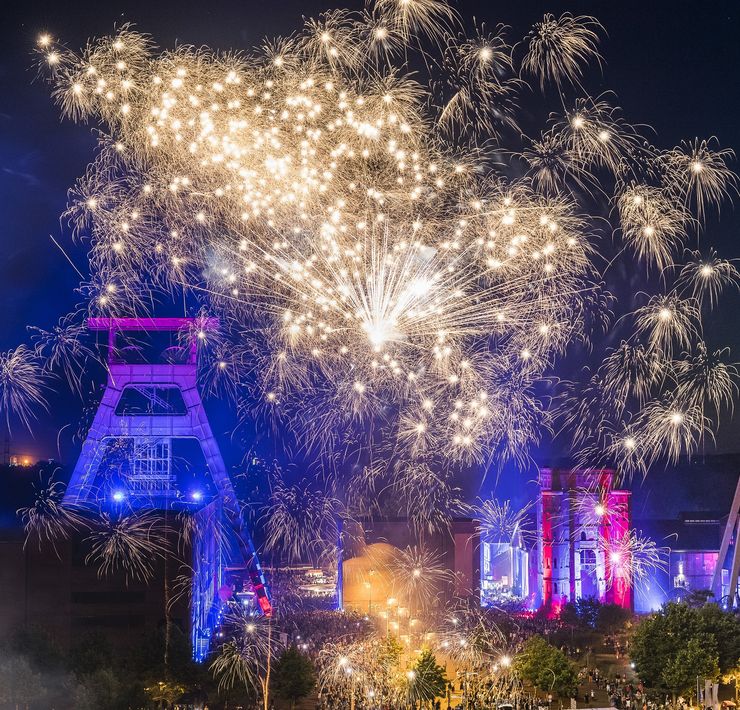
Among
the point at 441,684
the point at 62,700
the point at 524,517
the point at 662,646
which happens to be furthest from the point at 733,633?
the point at 524,517

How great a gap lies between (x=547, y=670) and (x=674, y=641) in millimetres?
3900

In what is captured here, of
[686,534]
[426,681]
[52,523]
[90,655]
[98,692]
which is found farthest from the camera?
[686,534]

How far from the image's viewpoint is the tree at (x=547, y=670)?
32.1 m

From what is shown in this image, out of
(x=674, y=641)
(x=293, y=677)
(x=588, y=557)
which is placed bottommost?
(x=293, y=677)

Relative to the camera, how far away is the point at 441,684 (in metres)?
29.8

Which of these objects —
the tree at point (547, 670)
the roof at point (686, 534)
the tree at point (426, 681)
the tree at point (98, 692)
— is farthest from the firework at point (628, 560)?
the tree at point (98, 692)

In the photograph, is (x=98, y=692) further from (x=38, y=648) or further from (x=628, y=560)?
(x=628, y=560)

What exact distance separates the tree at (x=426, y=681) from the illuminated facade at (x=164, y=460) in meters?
10.1

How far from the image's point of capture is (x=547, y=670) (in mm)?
32062

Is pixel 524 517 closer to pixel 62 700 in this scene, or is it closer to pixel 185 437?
pixel 185 437

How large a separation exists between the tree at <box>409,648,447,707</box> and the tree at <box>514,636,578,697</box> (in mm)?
3634

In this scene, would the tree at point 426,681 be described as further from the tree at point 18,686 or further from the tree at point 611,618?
the tree at point 611,618

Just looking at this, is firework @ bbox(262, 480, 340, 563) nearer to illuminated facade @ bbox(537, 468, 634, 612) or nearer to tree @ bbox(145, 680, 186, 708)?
tree @ bbox(145, 680, 186, 708)

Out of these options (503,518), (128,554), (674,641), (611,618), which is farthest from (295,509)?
(503,518)
